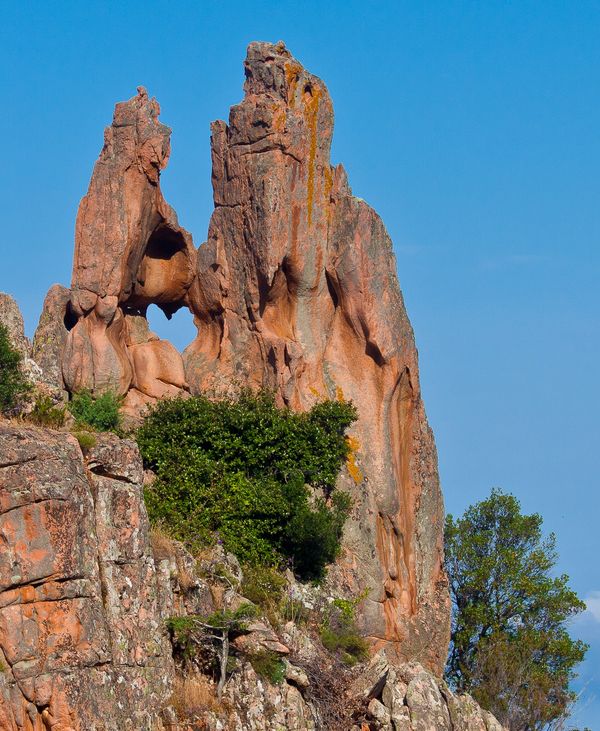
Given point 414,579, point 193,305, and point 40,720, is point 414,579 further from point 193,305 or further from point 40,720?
point 40,720

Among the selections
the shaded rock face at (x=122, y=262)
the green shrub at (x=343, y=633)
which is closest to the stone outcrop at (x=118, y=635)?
the green shrub at (x=343, y=633)

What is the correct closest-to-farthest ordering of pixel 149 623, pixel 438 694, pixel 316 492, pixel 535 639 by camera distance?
pixel 149 623 → pixel 438 694 → pixel 316 492 → pixel 535 639

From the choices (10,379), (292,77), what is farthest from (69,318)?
(292,77)

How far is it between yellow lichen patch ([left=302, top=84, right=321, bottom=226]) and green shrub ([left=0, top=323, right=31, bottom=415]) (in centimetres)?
979

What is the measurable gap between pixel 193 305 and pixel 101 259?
400 cm

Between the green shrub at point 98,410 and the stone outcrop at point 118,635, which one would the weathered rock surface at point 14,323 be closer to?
the green shrub at point 98,410

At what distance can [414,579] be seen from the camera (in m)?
45.7

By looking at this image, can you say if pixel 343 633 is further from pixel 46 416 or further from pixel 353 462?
pixel 46 416

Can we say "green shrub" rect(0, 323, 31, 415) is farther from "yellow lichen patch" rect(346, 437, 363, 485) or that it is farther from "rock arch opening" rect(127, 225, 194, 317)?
"yellow lichen patch" rect(346, 437, 363, 485)

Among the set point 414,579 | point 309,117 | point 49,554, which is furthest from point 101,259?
point 49,554

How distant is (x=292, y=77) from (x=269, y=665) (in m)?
19.5

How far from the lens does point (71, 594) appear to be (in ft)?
99.5

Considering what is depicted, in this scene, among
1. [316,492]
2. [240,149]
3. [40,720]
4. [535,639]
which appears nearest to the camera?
[40,720]

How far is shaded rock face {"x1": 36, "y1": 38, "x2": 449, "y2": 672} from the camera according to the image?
147 feet
